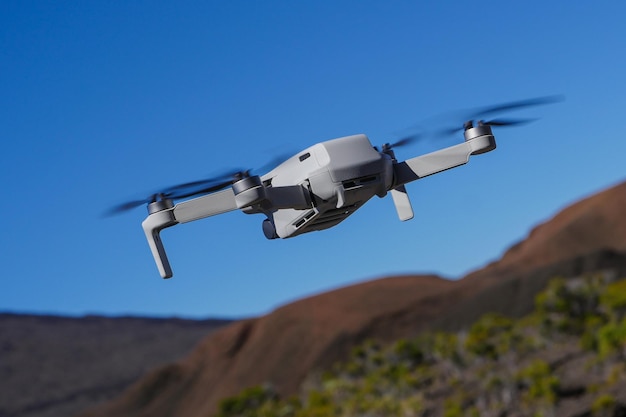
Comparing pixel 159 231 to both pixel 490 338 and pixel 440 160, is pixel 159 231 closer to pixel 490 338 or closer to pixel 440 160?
pixel 440 160

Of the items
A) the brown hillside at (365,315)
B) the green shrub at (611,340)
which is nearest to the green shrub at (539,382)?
the green shrub at (611,340)

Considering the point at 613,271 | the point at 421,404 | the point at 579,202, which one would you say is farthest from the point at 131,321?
the point at 421,404

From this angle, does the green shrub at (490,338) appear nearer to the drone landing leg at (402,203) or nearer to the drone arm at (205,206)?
the drone landing leg at (402,203)

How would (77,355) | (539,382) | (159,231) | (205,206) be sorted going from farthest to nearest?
(77,355), (539,382), (159,231), (205,206)

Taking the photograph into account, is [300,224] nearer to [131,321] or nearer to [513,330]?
[513,330]

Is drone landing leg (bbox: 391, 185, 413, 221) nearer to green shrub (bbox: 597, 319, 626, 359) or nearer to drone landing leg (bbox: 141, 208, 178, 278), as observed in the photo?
drone landing leg (bbox: 141, 208, 178, 278)

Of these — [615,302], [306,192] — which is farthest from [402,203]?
[615,302]
